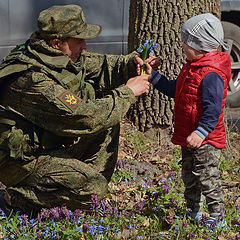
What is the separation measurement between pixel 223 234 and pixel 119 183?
129 cm

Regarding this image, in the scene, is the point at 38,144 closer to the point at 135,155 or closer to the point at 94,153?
the point at 94,153

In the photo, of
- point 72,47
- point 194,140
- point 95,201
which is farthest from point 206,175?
point 72,47

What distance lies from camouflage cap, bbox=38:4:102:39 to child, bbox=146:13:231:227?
0.75m

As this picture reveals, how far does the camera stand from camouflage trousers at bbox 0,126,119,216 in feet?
12.0

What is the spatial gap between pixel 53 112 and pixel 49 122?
0.40 feet

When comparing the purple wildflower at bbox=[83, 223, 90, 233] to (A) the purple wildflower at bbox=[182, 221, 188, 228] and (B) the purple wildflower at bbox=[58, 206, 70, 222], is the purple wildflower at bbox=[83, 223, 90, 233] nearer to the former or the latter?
(B) the purple wildflower at bbox=[58, 206, 70, 222]

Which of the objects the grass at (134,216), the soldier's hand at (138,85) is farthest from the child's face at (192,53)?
the grass at (134,216)

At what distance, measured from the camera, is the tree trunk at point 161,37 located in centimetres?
500

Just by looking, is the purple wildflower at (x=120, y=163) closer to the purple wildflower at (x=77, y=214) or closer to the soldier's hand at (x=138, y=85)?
the soldier's hand at (x=138, y=85)

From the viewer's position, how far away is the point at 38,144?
3688mm

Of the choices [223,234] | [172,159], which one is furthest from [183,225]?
[172,159]

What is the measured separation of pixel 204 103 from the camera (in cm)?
328

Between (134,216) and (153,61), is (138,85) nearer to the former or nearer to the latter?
(153,61)

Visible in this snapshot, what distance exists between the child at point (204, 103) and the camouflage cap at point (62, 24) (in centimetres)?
75
